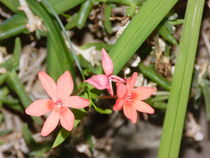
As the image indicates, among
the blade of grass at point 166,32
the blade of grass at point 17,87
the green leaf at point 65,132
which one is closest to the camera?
the green leaf at point 65,132

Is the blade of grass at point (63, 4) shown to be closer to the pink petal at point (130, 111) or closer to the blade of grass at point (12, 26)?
the blade of grass at point (12, 26)

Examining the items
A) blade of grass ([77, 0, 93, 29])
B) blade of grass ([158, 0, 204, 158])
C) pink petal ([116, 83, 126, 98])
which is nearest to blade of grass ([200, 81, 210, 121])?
blade of grass ([158, 0, 204, 158])

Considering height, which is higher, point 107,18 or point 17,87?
point 107,18

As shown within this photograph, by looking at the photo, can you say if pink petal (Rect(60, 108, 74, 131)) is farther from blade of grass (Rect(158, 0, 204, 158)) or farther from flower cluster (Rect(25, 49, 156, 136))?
blade of grass (Rect(158, 0, 204, 158))

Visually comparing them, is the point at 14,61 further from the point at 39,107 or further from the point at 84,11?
the point at 39,107

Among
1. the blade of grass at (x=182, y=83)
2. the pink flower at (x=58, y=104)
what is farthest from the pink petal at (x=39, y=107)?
the blade of grass at (x=182, y=83)

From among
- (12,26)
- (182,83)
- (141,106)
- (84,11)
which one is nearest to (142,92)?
(141,106)

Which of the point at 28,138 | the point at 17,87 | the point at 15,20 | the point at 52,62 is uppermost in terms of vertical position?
the point at 15,20

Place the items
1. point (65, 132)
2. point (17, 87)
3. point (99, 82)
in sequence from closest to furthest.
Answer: point (99, 82) → point (65, 132) → point (17, 87)
